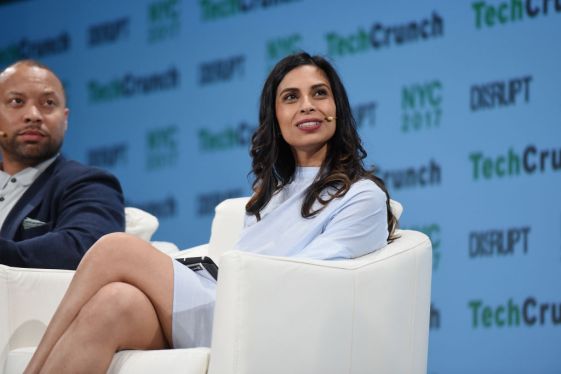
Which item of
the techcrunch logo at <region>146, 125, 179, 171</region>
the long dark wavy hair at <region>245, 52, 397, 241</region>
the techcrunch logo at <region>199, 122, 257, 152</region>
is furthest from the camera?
the techcrunch logo at <region>146, 125, 179, 171</region>

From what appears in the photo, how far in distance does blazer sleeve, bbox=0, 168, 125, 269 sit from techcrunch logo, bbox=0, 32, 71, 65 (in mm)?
2258

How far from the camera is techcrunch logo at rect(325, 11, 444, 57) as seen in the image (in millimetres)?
4109

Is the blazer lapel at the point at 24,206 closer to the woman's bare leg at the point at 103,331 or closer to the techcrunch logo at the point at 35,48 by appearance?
the woman's bare leg at the point at 103,331

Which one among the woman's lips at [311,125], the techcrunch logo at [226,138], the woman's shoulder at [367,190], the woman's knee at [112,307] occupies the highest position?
the woman's lips at [311,125]

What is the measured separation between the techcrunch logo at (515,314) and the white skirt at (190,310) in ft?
5.33

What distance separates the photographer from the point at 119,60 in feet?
17.5

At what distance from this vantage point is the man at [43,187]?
3.22 meters

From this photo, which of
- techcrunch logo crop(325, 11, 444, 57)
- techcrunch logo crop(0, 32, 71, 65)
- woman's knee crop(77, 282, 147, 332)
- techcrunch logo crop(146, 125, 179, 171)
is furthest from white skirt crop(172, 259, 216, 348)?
techcrunch logo crop(0, 32, 71, 65)

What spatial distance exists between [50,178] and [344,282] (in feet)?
5.05

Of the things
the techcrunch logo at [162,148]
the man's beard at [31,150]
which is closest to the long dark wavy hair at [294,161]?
the man's beard at [31,150]

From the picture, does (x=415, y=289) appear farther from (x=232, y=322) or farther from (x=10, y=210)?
(x=10, y=210)

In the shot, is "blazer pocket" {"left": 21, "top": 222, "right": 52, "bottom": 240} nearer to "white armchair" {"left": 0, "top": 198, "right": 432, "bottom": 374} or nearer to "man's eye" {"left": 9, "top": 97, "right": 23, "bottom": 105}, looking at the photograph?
"man's eye" {"left": 9, "top": 97, "right": 23, "bottom": 105}

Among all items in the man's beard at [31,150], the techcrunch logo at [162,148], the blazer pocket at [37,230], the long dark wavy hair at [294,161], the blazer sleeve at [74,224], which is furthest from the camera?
the techcrunch logo at [162,148]

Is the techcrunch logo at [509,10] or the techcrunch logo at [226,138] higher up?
the techcrunch logo at [509,10]
